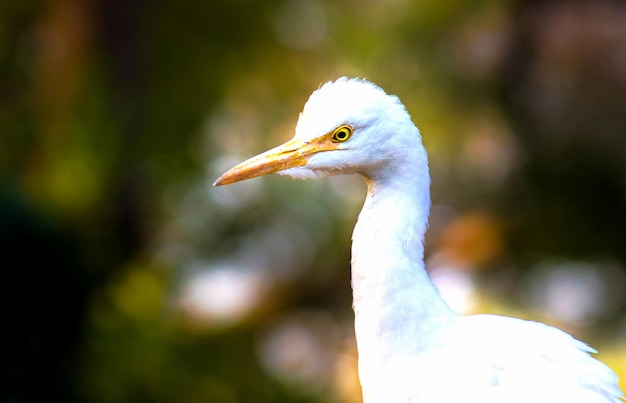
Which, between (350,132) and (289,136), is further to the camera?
(289,136)

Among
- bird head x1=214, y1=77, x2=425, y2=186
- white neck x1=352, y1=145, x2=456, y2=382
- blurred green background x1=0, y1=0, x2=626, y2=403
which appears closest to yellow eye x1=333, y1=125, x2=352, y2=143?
bird head x1=214, y1=77, x2=425, y2=186

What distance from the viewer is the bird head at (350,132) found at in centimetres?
261

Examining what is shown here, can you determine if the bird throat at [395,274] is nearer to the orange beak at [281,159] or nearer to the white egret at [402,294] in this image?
the white egret at [402,294]

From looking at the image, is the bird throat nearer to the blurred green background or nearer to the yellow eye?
the yellow eye

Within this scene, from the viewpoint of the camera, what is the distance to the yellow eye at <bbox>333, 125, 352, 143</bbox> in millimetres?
2637

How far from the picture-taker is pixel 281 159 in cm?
270

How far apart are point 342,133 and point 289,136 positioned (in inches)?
295

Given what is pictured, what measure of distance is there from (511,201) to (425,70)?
2223 mm

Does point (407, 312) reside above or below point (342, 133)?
below

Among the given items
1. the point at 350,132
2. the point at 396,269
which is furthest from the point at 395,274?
the point at 350,132

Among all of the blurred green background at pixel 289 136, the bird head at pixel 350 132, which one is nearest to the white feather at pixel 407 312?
the bird head at pixel 350 132

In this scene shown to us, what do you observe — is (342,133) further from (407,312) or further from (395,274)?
(407,312)

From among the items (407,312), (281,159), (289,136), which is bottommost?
(407,312)

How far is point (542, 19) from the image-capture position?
10.6 metres
